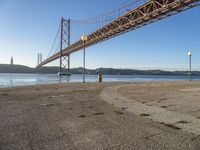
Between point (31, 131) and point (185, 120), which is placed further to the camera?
point (185, 120)

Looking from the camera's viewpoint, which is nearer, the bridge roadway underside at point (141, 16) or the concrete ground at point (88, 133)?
the concrete ground at point (88, 133)

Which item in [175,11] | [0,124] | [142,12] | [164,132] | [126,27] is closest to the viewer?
[164,132]

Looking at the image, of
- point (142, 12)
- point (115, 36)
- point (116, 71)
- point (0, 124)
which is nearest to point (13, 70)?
point (116, 71)

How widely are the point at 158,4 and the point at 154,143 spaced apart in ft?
69.0

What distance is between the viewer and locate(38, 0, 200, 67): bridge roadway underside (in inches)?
745

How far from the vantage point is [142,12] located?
24391mm

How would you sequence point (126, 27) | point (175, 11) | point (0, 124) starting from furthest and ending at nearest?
point (126, 27) < point (175, 11) < point (0, 124)

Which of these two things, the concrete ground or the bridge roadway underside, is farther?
the bridge roadway underside

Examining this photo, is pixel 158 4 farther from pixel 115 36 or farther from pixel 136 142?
pixel 136 142

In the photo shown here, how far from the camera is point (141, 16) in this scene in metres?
24.2

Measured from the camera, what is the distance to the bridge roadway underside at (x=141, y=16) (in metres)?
18.9

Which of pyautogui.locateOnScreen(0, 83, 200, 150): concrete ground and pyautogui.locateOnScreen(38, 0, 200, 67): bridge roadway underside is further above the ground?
pyautogui.locateOnScreen(38, 0, 200, 67): bridge roadway underside

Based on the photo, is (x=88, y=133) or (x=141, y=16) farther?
(x=141, y=16)

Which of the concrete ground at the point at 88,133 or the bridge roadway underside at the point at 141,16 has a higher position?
the bridge roadway underside at the point at 141,16
